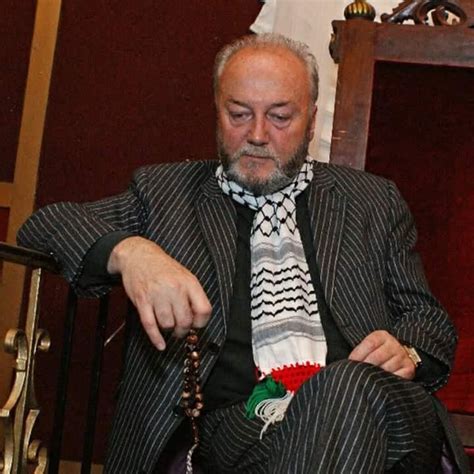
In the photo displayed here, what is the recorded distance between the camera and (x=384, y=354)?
1.78 m

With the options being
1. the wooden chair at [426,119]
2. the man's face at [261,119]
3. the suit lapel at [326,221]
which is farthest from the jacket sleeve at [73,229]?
the wooden chair at [426,119]

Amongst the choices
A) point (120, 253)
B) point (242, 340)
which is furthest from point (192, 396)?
point (120, 253)

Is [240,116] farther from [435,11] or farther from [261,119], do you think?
→ [435,11]

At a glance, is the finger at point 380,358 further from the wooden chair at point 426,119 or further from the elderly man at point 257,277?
the wooden chair at point 426,119

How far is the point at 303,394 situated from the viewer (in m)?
1.47

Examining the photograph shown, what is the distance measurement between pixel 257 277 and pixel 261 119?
33 cm

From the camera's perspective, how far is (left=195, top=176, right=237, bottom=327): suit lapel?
1.98m

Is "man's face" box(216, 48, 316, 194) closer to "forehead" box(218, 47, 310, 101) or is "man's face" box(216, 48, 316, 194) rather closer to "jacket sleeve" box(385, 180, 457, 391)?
"forehead" box(218, 47, 310, 101)

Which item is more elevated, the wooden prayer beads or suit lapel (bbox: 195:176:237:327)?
suit lapel (bbox: 195:176:237:327)

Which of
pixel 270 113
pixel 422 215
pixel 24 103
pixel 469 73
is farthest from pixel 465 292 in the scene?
pixel 24 103

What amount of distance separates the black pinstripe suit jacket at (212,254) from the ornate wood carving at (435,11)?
55 centimetres

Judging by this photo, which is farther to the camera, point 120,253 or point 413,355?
point 413,355

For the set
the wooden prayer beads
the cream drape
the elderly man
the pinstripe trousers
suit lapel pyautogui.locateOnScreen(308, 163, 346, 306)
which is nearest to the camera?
the pinstripe trousers

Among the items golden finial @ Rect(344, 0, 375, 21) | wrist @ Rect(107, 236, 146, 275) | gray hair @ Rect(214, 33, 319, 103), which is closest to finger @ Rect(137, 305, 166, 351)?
wrist @ Rect(107, 236, 146, 275)
